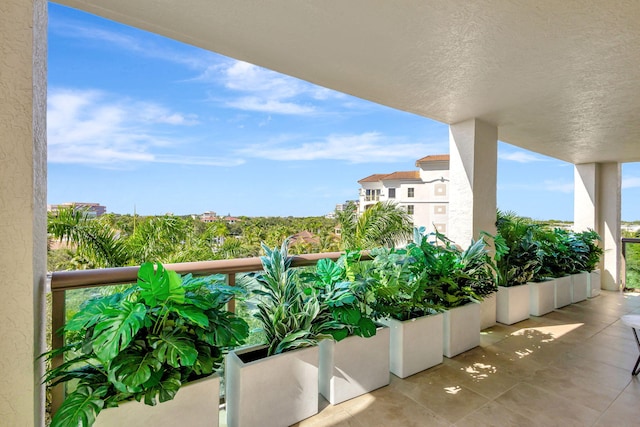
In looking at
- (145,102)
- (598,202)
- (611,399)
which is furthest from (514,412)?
(145,102)

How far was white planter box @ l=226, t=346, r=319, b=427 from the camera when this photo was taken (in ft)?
5.52

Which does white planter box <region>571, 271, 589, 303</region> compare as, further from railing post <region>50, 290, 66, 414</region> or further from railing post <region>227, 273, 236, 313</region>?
railing post <region>50, 290, 66, 414</region>

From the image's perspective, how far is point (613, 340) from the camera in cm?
319

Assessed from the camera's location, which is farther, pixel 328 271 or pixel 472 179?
pixel 472 179

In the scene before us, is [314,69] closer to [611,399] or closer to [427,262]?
[427,262]

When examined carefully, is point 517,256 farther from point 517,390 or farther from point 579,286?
point 517,390

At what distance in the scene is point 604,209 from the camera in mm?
5910

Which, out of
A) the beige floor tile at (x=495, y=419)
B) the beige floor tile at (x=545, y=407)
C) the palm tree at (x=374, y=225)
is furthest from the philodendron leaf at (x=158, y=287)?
the palm tree at (x=374, y=225)

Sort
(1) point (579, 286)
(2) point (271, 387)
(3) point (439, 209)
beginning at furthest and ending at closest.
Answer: (3) point (439, 209) < (1) point (579, 286) < (2) point (271, 387)

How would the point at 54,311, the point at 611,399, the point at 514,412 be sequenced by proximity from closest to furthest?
the point at 54,311 → the point at 514,412 → the point at 611,399

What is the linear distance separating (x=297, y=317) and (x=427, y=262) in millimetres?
1282

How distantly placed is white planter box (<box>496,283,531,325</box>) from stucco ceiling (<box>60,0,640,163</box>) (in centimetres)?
213

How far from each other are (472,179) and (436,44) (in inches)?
77.3

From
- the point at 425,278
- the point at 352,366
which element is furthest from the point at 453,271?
the point at 352,366
